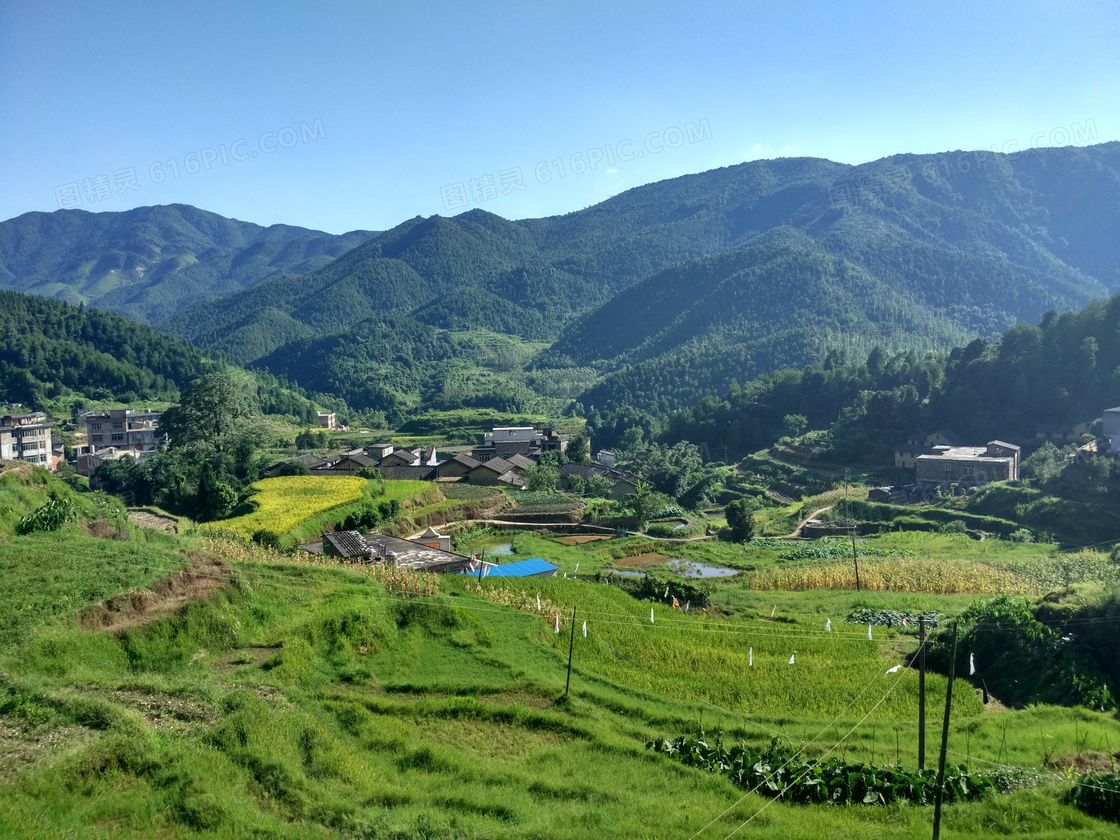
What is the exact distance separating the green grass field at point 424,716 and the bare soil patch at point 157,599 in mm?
206

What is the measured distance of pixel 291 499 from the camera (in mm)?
34906

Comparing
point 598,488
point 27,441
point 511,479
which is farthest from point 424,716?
point 27,441

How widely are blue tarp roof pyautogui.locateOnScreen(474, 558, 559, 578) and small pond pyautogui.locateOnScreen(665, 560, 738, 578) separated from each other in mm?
5559

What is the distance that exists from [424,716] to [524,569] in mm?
14351

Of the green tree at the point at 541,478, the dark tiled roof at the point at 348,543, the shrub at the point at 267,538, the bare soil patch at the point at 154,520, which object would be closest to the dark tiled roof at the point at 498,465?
the green tree at the point at 541,478

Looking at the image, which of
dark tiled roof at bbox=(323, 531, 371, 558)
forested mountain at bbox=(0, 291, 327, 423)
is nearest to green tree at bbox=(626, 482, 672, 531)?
dark tiled roof at bbox=(323, 531, 371, 558)

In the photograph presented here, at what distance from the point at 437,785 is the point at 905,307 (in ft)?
465

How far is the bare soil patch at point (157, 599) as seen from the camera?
15.1 metres

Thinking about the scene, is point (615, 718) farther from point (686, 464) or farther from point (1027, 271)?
point (1027, 271)

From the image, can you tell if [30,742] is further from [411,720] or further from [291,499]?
[291,499]

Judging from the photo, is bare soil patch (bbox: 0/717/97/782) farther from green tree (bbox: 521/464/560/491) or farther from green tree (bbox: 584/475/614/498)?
green tree (bbox: 584/475/614/498)

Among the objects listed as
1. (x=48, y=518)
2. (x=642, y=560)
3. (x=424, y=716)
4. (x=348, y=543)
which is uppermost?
(x=48, y=518)

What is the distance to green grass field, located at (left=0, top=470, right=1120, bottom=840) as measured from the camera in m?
10.6

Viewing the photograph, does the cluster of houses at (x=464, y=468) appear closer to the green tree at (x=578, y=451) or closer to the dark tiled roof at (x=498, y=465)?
the dark tiled roof at (x=498, y=465)
